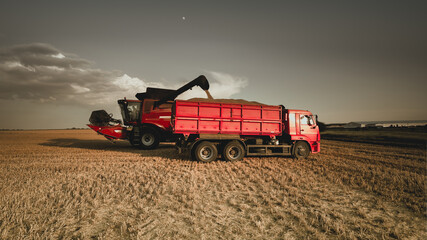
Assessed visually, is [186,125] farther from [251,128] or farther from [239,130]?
[251,128]

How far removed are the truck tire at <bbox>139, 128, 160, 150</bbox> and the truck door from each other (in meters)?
9.59

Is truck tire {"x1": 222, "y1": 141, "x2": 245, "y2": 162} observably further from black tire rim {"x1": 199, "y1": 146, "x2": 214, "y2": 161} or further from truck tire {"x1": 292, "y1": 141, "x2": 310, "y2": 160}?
truck tire {"x1": 292, "y1": 141, "x2": 310, "y2": 160}

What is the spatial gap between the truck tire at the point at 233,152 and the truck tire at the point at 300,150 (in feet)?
10.4

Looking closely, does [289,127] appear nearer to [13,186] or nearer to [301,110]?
[301,110]

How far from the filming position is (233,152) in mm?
10094

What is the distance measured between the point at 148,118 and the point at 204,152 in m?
6.16

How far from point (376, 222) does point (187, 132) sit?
24.8 ft

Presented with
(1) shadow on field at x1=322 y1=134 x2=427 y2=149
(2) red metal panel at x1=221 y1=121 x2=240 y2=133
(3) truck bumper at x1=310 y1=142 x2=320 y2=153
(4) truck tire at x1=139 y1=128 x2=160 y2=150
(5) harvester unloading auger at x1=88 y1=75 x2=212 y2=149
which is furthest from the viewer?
(1) shadow on field at x1=322 y1=134 x2=427 y2=149

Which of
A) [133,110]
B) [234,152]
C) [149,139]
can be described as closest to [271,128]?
[234,152]

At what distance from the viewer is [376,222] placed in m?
4.02

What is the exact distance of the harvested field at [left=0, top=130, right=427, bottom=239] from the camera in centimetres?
352

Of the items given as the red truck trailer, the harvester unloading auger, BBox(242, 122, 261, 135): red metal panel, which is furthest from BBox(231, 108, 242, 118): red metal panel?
the harvester unloading auger

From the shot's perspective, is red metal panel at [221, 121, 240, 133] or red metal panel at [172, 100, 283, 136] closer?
red metal panel at [172, 100, 283, 136]

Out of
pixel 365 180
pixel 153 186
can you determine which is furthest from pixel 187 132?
pixel 365 180
